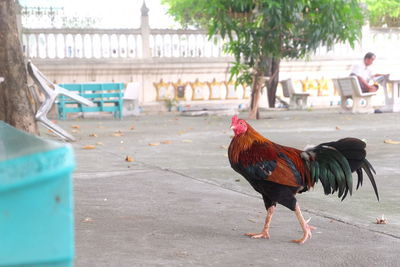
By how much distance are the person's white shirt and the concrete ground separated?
8788 millimetres

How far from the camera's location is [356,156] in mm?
3938

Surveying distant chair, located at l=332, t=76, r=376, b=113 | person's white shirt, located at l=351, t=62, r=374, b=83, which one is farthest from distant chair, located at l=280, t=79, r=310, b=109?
person's white shirt, located at l=351, t=62, r=374, b=83

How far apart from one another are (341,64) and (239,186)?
61.9 ft

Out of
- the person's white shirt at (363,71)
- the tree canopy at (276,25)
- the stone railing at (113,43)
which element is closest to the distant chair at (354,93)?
the person's white shirt at (363,71)

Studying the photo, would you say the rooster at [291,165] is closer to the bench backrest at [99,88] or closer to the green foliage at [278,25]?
the green foliage at [278,25]

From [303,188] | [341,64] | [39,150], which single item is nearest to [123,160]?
[303,188]

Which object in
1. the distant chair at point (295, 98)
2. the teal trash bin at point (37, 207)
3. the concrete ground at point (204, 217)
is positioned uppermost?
the teal trash bin at point (37, 207)

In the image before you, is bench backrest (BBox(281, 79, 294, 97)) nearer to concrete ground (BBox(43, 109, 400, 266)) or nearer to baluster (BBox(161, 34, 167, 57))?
baluster (BBox(161, 34, 167, 57))

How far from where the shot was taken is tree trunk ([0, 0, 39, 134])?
9062mm

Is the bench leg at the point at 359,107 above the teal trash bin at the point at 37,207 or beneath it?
beneath

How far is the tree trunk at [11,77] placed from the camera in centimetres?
906

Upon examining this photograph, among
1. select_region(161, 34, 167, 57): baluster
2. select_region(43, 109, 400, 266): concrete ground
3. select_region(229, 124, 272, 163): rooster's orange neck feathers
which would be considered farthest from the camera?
select_region(161, 34, 167, 57): baluster

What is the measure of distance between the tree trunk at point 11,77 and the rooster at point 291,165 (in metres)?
5.77

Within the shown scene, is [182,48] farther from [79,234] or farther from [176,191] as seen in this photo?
[79,234]
